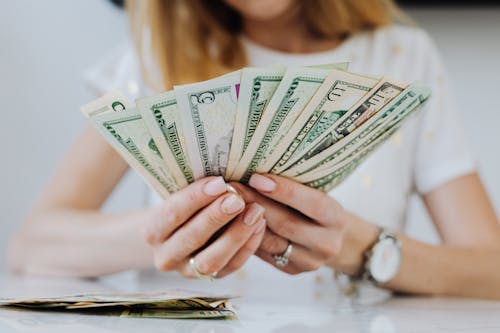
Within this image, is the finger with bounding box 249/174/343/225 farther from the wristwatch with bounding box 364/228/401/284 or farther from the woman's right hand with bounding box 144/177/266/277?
the wristwatch with bounding box 364/228/401/284

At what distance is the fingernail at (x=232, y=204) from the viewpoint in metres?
0.70

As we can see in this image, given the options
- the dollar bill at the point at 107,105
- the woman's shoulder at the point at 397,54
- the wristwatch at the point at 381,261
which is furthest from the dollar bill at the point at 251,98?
the woman's shoulder at the point at 397,54

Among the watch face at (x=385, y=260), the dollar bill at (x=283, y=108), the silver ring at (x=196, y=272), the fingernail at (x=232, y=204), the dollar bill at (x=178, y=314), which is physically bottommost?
the watch face at (x=385, y=260)

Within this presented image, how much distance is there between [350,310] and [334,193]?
19.7 inches

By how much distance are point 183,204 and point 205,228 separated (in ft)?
0.12

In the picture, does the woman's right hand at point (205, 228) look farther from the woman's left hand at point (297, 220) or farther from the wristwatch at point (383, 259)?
the wristwatch at point (383, 259)

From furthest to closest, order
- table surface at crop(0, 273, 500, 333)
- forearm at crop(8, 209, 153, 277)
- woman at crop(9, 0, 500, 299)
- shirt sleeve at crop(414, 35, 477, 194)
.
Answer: shirt sleeve at crop(414, 35, 477, 194) < forearm at crop(8, 209, 153, 277) < woman at crop(9, 0, 500, 299) < table surface at crop(0, 273, 500, 333)

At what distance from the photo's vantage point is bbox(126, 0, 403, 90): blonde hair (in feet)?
4.32

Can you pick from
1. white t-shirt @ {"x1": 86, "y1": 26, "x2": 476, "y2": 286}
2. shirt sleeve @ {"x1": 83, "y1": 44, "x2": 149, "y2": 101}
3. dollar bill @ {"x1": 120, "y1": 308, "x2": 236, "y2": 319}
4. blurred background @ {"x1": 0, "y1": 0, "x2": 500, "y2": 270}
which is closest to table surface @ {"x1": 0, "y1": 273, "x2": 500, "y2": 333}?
dollar bill @ {"x1": 120, "y1": 308, "x2": 236, "y2": 319}

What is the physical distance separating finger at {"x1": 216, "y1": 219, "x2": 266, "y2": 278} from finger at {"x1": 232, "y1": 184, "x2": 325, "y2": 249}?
21mm

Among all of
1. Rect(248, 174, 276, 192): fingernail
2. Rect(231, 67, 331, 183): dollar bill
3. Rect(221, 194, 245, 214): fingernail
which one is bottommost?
Rect(221, 194, 245, 214): fingernail

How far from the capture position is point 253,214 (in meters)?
0.73

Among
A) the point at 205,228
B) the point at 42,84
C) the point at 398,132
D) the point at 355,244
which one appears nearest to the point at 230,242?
the point at 205,228

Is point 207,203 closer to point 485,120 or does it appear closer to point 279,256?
point 279,256
